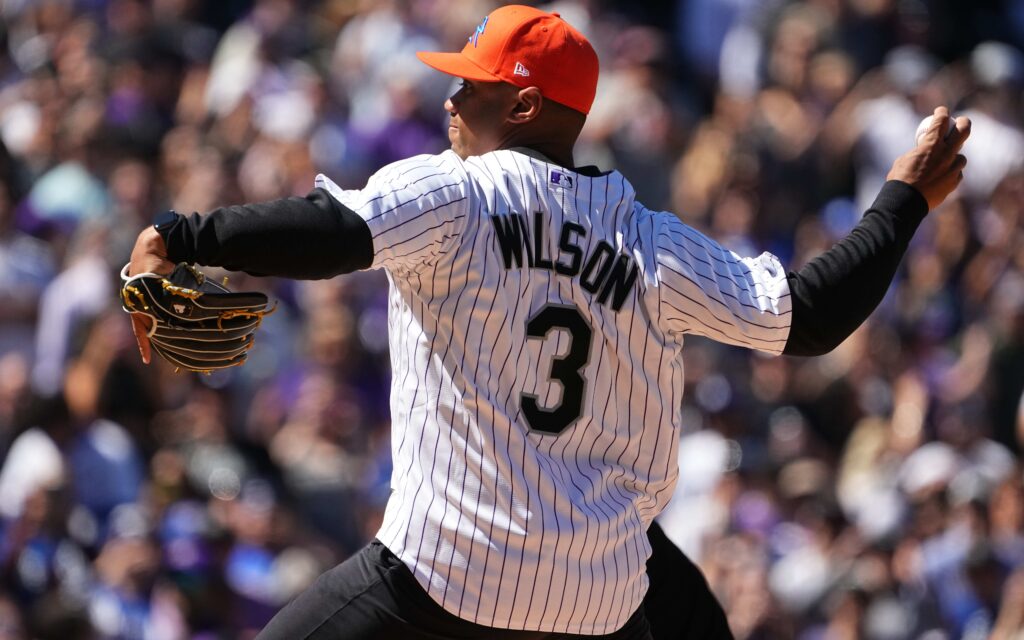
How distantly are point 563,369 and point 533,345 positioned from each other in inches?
3.2

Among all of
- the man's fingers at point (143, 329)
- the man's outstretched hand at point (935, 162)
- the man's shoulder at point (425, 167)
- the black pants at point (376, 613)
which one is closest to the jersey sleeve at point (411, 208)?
the man's shoulder at point (425, 167)

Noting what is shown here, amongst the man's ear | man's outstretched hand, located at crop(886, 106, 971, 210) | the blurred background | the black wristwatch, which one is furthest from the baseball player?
the blurred background

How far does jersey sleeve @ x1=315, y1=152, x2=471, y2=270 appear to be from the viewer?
3023mm

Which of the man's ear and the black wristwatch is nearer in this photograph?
the black wristwatch

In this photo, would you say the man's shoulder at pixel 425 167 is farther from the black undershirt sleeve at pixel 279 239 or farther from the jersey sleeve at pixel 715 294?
the jersey sleeve at pixel 715 294

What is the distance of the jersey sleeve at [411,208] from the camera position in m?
3.02

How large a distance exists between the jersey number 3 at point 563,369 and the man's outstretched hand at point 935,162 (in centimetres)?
81

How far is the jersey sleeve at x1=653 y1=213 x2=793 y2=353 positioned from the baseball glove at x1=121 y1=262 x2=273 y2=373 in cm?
84

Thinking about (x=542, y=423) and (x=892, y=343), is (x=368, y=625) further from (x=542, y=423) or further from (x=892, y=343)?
(x=892, y=343)

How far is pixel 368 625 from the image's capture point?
324cm

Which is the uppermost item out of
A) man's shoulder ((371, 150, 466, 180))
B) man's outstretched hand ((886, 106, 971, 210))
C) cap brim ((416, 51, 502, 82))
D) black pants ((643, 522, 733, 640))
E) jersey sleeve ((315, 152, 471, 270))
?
cap brim ((416, 51, 502, 82))

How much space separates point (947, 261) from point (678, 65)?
2731 mm

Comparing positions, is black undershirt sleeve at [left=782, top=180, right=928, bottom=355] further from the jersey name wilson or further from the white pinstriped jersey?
the jersey name wilson

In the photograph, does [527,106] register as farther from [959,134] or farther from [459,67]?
[959,134]
